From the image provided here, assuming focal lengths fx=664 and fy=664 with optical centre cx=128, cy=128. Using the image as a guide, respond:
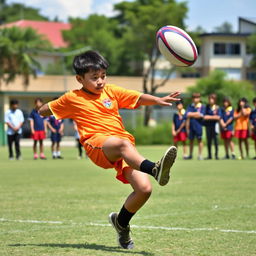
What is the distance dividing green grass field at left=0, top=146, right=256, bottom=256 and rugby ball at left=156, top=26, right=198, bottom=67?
1.91 meters

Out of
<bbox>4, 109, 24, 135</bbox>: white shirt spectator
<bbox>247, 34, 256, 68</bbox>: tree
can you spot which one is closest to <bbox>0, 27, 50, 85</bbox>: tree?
<bbox>247, 34, 256, 68</bbox>: tree

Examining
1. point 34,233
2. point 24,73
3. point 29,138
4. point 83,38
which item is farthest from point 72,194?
point 83,38

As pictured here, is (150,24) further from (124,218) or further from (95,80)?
(124,218)

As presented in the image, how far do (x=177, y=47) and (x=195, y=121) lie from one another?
15.0 m

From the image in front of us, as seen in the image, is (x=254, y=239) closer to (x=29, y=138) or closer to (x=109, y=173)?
(x=109, y=173)

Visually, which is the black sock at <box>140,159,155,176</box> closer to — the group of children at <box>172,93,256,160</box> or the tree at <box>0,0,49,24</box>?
the group of children at <box>172,93,256,160</box>

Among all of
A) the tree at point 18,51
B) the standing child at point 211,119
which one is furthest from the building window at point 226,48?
the standing child at point 211,119

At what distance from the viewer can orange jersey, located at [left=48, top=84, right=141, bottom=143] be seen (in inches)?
262

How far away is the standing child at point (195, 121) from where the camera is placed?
Result: 840 inches

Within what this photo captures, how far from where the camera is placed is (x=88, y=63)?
266 inches

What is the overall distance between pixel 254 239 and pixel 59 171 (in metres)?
10.6

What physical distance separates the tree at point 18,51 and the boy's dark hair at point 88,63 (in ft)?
150

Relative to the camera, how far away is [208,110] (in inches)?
875

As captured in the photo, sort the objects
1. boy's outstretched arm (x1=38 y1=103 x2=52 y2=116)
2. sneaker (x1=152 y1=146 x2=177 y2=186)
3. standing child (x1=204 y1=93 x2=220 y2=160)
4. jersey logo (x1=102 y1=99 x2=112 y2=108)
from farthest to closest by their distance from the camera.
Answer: standing child (x1=204 y1=93 x2=220 y2=160) < boy's outstretched arm (x1=38 y1=103 x2=52 y2=116) < jersey logo (x1=102 y1=99 x2=112 y2=108) < sneaker (x1=152 y1=146 x2=177 y2=186)
